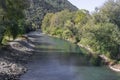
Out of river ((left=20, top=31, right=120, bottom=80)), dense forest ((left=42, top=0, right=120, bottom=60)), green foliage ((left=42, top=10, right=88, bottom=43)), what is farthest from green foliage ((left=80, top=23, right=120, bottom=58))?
green foliage ((left=42, top=10, right=88, bottom=43))

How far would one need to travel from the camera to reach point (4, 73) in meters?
53.1

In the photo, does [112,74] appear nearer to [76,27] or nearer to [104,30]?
[104,30]

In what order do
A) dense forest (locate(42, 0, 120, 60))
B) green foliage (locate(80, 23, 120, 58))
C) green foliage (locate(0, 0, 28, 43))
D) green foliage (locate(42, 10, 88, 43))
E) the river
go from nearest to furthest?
the river < green foliage (locate(0, 0, 28, 43)) < green foliage (locate(80, 23, 120, 58)) < dense forest (locate(42, 0, 120, 60)) < green foliage (locate(42, 10, 88, 43))

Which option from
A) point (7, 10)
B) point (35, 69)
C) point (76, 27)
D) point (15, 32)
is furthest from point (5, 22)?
point (76, 27)

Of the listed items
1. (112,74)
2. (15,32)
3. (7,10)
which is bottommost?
(112,74)

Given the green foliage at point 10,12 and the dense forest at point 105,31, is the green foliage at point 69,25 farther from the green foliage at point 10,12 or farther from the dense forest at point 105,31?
the green foliage at point 10,12

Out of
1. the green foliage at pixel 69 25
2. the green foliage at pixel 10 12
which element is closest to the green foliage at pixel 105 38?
the green foliage at pixel 10 12

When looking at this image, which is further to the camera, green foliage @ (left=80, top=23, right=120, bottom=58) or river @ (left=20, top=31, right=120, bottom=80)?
green foliage @ (left=80, top=23, right=120, bottom=58)

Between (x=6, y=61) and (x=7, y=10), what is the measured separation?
39.1 ft

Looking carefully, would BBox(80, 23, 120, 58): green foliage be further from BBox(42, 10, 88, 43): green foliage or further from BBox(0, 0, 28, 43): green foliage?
BBox(42, 10, 88, 43): green foliage

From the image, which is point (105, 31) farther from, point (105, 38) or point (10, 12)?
point (10, 12)

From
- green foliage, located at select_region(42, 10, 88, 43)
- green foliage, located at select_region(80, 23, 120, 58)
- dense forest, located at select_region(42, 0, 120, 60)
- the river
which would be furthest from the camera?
green foliage, located at select_region(42, 10, 88, 43)

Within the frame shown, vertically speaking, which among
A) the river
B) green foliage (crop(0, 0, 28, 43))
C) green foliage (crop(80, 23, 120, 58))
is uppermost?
green foliage (crop(0, 0, 28, 43))

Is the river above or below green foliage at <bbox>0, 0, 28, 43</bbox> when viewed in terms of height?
below
